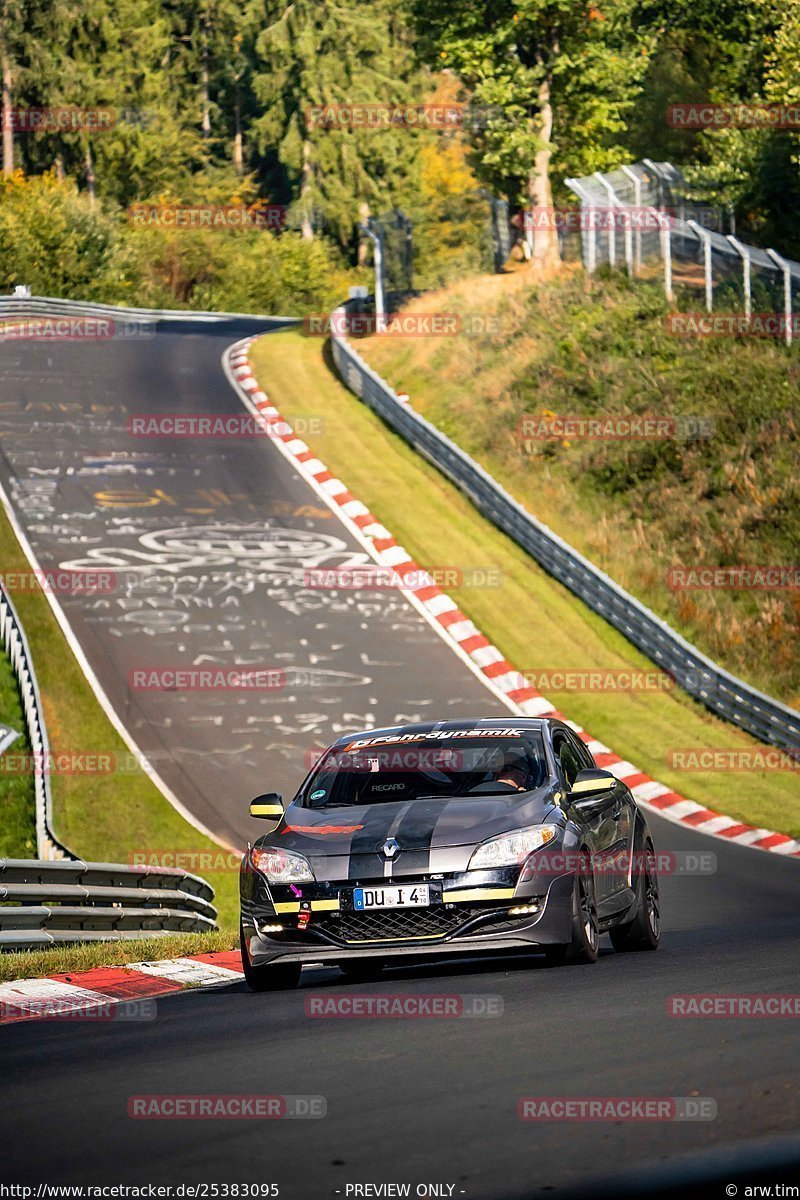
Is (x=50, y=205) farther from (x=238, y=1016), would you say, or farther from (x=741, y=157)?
(x=238, y=1016)

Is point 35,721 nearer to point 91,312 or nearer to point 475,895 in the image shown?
point 475,895

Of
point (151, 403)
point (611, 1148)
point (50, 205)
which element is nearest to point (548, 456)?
point (151, 403)

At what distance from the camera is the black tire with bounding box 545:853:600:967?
981 cm

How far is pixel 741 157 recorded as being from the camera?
4678cm

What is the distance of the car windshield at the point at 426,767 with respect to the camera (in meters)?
10.5

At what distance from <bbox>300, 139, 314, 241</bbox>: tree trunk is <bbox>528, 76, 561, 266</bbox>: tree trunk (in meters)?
37.5

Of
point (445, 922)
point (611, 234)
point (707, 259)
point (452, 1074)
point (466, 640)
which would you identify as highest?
point (452, 1074)

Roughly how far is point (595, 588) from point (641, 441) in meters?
7.41

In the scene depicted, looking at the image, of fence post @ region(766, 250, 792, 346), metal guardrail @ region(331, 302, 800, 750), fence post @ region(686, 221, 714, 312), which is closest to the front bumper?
metal guardrail @ region(331, 302, 800, 750)

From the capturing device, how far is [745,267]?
115 ft

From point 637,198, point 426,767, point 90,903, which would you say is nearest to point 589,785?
point 426,767

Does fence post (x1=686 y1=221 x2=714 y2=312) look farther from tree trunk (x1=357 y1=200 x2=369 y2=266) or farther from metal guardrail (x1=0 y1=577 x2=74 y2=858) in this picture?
tree trunk (x1=357 y1=200 x2=369 y2=266)

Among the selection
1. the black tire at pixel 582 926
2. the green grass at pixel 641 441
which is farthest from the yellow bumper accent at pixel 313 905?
the green grass at pixel 641 441

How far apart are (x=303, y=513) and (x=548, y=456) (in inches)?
253
